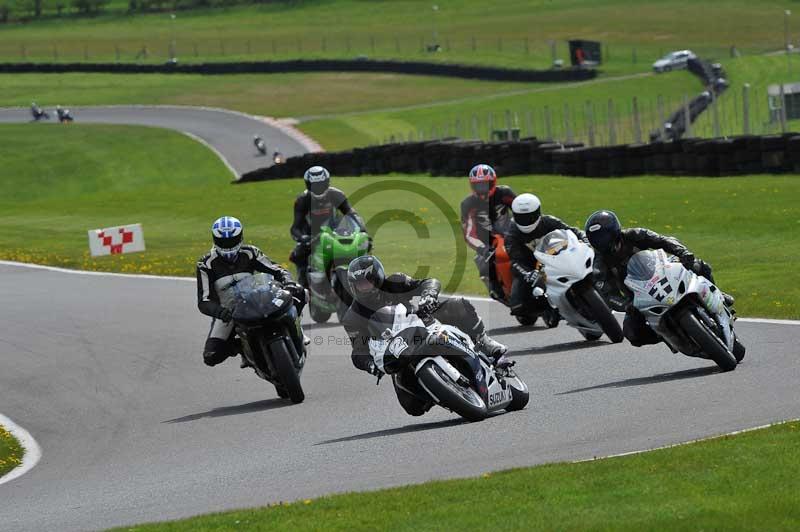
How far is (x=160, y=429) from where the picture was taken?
501 inches

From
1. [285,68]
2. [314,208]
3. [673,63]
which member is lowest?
[673,63]

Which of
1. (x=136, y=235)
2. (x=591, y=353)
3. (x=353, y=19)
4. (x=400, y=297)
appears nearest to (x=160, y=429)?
(x=400, y=297)

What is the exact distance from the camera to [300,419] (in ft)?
40.4

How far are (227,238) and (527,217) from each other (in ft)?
10.7

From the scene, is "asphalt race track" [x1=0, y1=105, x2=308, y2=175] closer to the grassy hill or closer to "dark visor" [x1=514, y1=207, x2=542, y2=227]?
the grassy hill

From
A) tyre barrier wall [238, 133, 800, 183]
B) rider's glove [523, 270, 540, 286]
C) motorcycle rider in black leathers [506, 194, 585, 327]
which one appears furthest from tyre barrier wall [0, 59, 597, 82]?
rider's glove [523, 270, 540, 286]

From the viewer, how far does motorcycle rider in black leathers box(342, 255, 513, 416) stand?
10977 mm

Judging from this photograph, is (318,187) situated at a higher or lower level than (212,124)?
higher

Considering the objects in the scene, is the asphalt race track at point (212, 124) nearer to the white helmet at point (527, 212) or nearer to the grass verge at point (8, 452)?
the white helmet at point (527, 212)

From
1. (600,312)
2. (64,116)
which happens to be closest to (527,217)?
(600,312)

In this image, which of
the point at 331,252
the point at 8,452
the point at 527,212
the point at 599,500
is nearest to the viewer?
the point at 599,500

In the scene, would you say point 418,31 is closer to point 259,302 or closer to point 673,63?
point 673,63

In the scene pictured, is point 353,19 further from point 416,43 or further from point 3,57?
point 3,57

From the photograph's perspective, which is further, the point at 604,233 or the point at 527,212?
the point at 527,212
